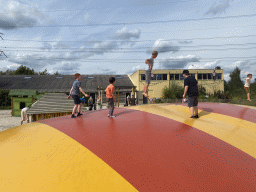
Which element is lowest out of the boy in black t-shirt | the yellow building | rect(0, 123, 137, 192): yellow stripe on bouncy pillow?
rect(0, 123, 137, 192): yellow stripe on bouncy pillow

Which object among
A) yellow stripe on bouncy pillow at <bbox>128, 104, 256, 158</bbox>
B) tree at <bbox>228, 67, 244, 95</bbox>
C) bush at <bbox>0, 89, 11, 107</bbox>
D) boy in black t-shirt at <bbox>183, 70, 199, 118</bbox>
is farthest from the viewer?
tree at <bbox>228, 67, 244, 95</bbox>

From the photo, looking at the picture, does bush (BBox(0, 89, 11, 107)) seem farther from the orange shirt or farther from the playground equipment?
the playground equipment

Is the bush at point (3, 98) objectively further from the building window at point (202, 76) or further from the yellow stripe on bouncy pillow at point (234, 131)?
the building window at point (202, 76)

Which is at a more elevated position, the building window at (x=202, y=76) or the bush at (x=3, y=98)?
the building window at (x=202, y=76)

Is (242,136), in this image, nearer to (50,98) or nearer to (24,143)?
(24,143)

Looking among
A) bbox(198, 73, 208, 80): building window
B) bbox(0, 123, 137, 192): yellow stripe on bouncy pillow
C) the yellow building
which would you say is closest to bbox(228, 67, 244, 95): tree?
the yellow building

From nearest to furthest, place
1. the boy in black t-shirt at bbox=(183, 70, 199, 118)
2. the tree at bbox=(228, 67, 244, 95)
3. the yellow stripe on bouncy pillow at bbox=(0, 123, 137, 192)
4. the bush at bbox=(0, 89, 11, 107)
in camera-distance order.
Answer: the yellow stripe on bouncy pillow at bbox=(0, 123, 137, 192) < the boy in black t-shirt at bbox=(183, 70, 199, 118) < the bush at bbox=(0, 89, 11, 107) < the tree at bbox=(228, 67, 244, 95)

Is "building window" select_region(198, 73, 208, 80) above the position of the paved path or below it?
above

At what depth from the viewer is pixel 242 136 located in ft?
9.28

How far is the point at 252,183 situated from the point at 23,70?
2580 inches

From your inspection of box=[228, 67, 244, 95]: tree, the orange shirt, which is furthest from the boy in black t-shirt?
box=[228, 67, 244, 95]: tree

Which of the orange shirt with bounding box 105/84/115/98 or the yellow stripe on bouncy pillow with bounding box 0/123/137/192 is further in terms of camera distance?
the orange shirt with bounding box 105/84/115/98

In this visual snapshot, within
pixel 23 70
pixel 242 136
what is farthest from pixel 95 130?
pixel 23 70

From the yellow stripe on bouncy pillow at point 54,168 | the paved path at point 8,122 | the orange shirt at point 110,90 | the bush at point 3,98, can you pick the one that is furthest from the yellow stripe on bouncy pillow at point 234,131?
the bush at point 3,98
